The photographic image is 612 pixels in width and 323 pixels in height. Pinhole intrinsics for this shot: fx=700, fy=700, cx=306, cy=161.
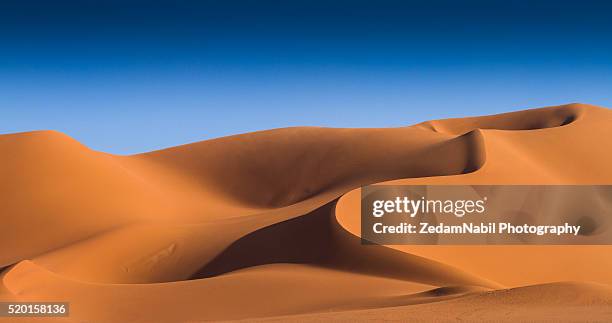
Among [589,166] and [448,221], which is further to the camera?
[589,166]

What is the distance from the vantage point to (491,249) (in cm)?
2056

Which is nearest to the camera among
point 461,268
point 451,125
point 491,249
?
point 461,268

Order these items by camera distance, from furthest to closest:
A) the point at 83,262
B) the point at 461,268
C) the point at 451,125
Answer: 1. the point at 451,125
2. the point at 83,262
3. the point at 461,268

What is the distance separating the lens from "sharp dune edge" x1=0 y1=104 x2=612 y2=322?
12.7 m

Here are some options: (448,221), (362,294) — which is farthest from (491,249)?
(362,294)

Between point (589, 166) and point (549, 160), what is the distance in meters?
2.00

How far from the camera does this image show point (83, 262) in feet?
75.9

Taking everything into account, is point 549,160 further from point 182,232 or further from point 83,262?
point 83,262

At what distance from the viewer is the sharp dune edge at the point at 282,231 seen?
12.7 meters

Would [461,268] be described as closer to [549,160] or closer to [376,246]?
[376,246]

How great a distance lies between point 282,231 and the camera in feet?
74.0

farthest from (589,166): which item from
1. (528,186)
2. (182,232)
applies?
(182,232)

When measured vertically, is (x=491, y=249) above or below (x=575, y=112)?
below

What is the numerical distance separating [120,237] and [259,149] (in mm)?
19160
